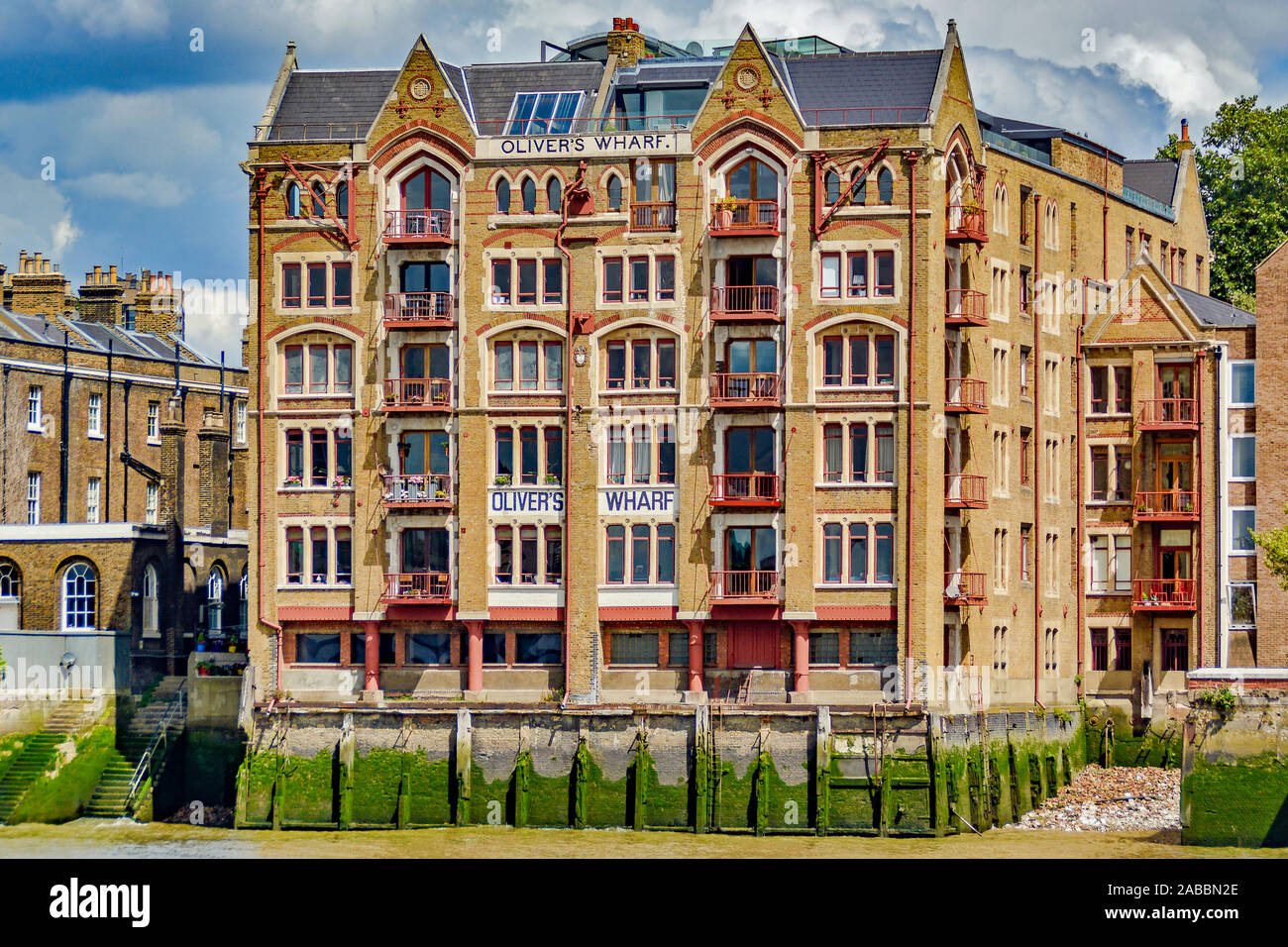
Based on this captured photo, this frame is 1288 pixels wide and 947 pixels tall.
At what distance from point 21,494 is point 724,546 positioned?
36696mm

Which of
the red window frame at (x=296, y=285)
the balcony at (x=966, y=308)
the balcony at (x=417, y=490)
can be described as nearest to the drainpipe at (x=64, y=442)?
the red window frame at (x=296, y=285)

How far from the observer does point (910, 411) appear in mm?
85500

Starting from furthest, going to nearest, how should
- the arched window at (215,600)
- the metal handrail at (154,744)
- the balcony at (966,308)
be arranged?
1. the arched window at (215,600)
2. the balcony at (966,308)
3. the metal handrail at (154,744)

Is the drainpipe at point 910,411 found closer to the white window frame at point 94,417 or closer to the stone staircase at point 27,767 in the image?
the stone staircase at point 27,767

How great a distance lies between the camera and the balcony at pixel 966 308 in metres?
87.9

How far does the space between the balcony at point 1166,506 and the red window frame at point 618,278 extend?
2222cm

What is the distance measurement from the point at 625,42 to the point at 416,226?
1167 cm

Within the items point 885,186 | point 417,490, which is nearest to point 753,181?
point 885,186

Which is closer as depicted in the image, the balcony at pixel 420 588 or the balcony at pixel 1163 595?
the balcony at pixel 420 588

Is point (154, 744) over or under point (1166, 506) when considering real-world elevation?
under

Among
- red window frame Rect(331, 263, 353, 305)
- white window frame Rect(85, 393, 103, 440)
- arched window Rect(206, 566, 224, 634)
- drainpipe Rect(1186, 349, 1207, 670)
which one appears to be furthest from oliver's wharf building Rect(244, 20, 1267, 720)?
white window frame Rect(85, 393, 103, 440)

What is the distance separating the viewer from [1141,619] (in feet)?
313

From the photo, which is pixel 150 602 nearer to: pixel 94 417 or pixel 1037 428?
pixel 94 417
